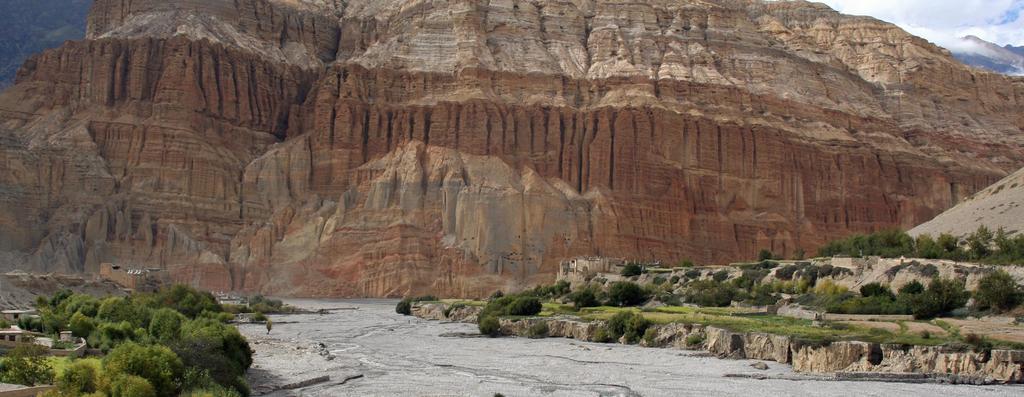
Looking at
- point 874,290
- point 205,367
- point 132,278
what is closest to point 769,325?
point 874,290

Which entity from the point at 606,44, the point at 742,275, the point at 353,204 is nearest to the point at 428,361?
the point at 742,275

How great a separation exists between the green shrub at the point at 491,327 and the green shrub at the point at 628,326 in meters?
9.84

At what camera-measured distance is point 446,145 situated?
509 ft

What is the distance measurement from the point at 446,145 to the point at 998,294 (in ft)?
→ 337

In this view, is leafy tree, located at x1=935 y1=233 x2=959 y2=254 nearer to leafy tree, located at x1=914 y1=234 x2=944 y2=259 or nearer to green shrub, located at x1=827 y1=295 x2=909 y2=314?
leafy tree, located at x1=914 y1=234 x2=944 y2=259

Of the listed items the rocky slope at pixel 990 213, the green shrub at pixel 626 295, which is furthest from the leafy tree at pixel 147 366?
the rocky slope at pixel 990 213

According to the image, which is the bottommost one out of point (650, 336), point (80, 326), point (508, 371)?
point (508, 371)

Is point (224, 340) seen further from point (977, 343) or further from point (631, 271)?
point (631, 271)

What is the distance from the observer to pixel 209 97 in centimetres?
15812

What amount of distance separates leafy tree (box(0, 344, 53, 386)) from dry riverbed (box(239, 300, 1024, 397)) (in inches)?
394

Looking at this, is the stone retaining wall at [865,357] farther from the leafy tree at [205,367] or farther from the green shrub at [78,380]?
the green shrub at [78,380]

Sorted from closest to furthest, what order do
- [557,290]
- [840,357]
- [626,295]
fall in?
[840,357], [626,295], [557,290]

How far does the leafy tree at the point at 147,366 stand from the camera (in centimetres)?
3522

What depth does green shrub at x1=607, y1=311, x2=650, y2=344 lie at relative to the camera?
66.6 m
